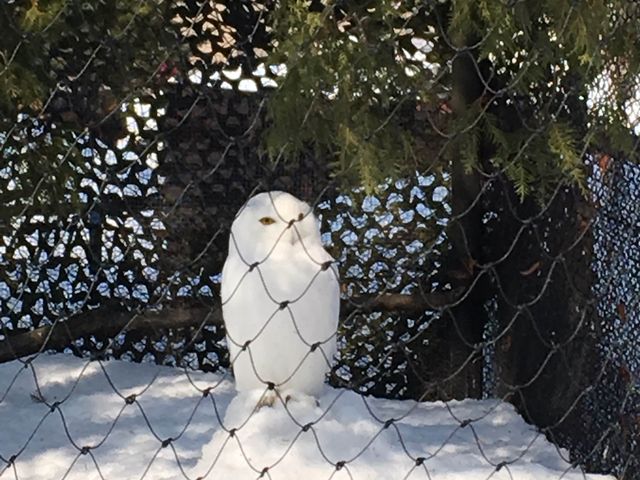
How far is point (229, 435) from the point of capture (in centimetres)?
132

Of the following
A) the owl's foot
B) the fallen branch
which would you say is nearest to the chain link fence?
the fallen branch

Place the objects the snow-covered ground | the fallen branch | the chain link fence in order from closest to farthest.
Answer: the snow-covered ground < the chain link fence < the fallen branch

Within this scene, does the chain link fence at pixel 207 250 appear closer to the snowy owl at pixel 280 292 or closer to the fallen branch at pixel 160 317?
the fallen branch at pixel 160 317

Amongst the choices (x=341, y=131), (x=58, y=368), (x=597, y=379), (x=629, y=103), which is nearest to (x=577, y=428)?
(x=597, y=379)

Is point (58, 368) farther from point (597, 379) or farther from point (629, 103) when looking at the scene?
point (629, 103)

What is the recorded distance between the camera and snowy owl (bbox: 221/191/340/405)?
139cm

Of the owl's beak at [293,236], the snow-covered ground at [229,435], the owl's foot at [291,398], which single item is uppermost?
the owl's beak at [293,236]

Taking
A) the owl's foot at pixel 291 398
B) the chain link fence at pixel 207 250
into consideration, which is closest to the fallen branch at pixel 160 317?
the chain link fence at pixel 207 250

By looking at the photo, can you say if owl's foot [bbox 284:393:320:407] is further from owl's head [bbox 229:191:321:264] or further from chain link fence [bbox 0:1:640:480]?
chain link fence [bbox 0:1:640:480]

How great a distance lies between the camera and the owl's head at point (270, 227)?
1403mm

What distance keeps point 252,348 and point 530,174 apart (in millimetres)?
636

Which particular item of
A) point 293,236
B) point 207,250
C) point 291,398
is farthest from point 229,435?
point 207,250

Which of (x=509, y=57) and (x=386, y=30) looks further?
(x=509, y=57)

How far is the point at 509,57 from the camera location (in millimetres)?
1830
